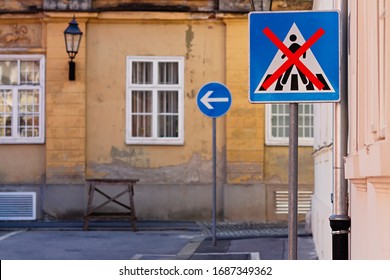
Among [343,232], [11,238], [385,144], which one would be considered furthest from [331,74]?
[11,238]

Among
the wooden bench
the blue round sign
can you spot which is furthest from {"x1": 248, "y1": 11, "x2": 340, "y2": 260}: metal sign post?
the wooden bench

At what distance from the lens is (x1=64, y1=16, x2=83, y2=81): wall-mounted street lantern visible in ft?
68.3

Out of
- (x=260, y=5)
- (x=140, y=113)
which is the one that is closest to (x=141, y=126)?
(x=140, y=113)

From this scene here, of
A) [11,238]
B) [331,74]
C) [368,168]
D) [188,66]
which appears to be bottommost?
[11,238]

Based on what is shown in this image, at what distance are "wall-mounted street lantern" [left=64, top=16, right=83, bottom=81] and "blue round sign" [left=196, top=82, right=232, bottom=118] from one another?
17.5ft

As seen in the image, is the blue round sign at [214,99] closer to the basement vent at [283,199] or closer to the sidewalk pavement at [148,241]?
the sidewalk pavement at [148,241]

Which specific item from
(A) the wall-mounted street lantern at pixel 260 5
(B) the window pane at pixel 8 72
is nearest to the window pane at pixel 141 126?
(B) the window pane at pixel 8 72

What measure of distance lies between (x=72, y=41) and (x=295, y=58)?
1534cm

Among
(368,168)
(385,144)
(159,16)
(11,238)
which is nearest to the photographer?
(385,144)

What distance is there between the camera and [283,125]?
21906mm

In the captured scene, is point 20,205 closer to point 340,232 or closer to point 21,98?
point 21,98

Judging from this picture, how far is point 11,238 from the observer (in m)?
17.6
